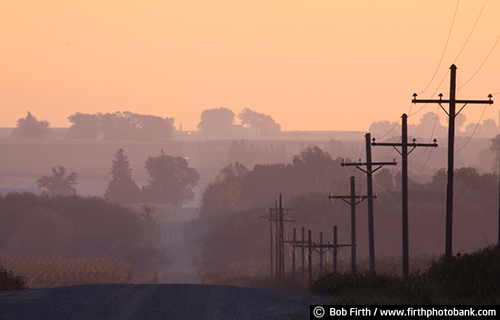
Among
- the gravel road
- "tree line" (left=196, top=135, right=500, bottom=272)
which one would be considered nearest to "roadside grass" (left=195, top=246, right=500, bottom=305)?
the gravel road

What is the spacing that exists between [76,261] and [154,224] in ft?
170

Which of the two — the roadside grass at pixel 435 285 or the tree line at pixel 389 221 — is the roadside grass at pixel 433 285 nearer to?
the roadside grass at pixel 435 285

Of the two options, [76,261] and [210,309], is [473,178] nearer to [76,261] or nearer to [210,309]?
[76,261]

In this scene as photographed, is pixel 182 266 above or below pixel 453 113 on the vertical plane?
below

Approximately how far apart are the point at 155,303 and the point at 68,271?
2628 inches

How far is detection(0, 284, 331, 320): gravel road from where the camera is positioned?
2156 centimetres

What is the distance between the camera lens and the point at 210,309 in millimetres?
22578

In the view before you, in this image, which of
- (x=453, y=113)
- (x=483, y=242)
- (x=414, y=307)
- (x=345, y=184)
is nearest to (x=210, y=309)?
(x=414, y=307)

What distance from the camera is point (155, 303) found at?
77.8 ft

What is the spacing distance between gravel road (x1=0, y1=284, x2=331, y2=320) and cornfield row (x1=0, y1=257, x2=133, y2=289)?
4982 centimetres

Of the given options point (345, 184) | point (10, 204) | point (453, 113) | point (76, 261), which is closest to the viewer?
point (453, 113)

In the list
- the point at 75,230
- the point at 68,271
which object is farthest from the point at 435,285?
the point at 75,230

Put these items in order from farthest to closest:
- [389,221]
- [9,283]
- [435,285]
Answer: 1. [389,221]
2. [9,283]
3. [435,285]

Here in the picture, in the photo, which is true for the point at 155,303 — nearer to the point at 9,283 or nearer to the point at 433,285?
the point at 433,285
